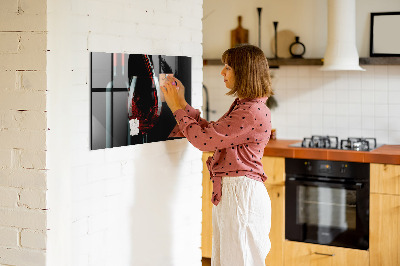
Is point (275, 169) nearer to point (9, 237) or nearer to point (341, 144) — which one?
point (341, 144)

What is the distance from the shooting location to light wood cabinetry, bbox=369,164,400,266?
13.4 ft

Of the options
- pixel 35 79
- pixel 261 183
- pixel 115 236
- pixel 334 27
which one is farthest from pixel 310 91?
pixel 35 79

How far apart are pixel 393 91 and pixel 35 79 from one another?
10.6 feet

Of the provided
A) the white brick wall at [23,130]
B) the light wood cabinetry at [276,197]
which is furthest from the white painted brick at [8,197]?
the light wood cabinetry at [276,197]

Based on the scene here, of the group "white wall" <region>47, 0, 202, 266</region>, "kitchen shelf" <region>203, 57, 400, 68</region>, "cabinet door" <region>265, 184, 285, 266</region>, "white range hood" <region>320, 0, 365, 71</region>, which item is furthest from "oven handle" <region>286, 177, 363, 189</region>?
"white wall" <region>47, 0, 202, 266</region>

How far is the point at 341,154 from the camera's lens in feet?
13.8

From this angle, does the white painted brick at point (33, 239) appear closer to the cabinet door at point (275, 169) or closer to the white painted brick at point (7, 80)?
the white painted brick at point (7, 80)

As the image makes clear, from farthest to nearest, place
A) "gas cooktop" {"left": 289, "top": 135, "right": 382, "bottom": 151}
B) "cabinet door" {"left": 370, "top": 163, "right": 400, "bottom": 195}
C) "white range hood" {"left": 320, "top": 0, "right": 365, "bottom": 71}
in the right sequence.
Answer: "white range hood" {"left": 320, "top": 0, "right": 365, "bottom": 71}
"gas cooktop" {"left": 289, "top": 135, "right": 382, "bottom": 151}
"cabinet door" {"left": 370, "top": 163, "right": 400, "bottom": 195}

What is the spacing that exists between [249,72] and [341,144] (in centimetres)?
187

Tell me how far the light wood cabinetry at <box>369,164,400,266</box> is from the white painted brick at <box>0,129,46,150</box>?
2.57m

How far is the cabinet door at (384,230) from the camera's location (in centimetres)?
408

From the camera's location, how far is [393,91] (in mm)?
4715

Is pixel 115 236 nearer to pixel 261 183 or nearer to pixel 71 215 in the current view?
pixel 71 215

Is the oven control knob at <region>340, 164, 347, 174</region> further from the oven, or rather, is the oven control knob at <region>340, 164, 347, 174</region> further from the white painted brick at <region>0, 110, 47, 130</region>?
the white painted brick at <region>0, 110, 47, 130</region>
